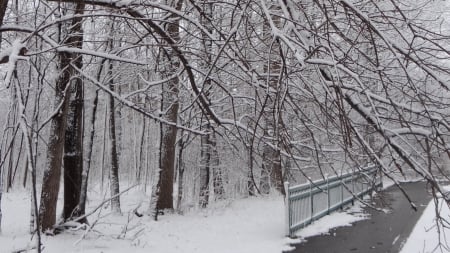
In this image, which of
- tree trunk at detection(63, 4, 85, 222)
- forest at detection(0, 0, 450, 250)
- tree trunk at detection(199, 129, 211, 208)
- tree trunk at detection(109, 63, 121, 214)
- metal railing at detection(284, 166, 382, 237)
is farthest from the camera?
tree trunk at detection(199, 129, 211, 208)

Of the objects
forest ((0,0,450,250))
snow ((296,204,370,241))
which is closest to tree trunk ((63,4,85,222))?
forest ((0,0,450,250))

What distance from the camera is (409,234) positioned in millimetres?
10305

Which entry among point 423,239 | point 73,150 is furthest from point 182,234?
point 423,239

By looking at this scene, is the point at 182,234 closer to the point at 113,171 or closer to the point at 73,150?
the point at 73,150

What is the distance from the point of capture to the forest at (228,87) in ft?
6.89

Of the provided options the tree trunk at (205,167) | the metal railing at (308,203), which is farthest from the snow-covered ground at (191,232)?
the tree trunk at (205,167)

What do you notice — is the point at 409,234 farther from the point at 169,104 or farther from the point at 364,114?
the point at 364,114

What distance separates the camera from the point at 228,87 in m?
5.48

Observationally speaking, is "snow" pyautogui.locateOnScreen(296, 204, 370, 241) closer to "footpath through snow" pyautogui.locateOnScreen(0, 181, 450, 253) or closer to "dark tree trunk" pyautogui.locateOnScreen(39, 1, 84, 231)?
"footpath through snow" pyautogui.locateOnScreen(0, 181, 450, 253)

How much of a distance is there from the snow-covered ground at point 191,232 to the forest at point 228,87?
0.67 meters

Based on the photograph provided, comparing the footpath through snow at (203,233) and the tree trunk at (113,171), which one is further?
the tree trunk at (113,171)

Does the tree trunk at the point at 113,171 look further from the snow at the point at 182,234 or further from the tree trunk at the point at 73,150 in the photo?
the tree trunk at the point at 73,150

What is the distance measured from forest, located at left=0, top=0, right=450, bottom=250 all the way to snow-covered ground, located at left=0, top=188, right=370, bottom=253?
0.67m

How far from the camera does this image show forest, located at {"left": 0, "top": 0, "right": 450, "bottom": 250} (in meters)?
2.10
